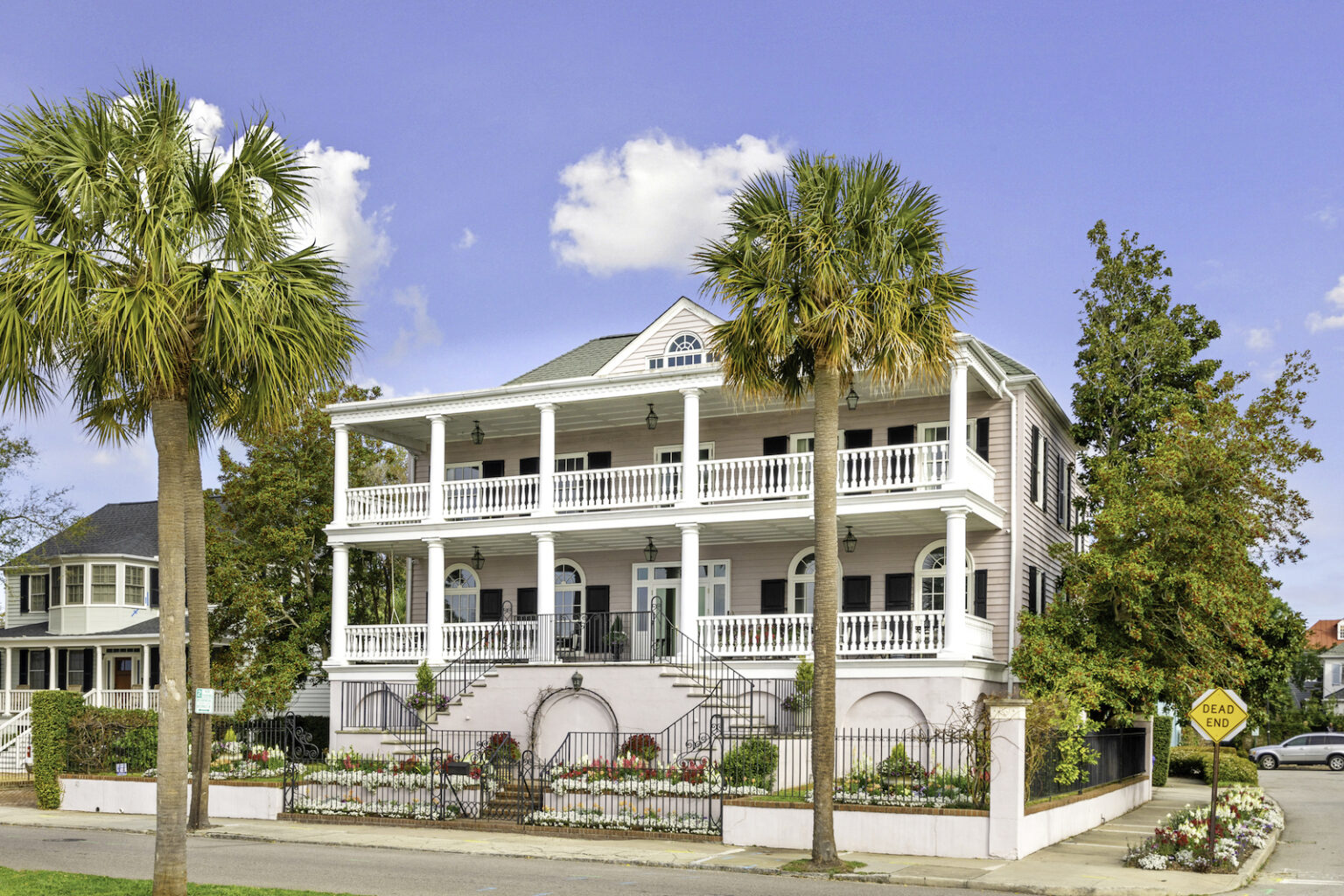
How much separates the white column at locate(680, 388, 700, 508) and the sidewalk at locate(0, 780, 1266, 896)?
841 cm

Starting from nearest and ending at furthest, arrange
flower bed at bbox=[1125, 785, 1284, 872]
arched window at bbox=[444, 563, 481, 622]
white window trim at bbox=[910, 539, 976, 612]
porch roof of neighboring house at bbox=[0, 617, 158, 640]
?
1. flower bed at bbox=[1125, 785, 1284, 872]
2. white window trim at bbox=[910, 539, 976, 612]
3. arched window at bbox=[444, 563, 481, 622]
4. porch roof of neighboring house at bbox=[0, 617, 158, 640]

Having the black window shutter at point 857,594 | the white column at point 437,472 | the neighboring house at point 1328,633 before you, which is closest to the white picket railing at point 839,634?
the black window shutter at point 857,594

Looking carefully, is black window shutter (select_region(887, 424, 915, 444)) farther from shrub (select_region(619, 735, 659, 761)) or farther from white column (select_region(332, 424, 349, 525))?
white column (select_region(332, 424, 349, 525))

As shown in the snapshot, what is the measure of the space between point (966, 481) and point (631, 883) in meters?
11.8

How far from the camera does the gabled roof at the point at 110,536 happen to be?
4234 centimetres

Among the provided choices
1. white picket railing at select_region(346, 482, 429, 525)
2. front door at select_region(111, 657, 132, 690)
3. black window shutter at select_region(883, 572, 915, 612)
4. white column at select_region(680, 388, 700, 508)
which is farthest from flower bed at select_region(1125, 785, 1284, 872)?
front door at select_region(111, 657, 132, 690)

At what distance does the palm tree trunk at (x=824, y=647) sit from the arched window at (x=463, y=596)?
16601mm

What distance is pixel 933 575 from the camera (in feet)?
89.8

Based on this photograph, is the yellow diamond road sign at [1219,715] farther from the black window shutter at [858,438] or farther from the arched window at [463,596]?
the arched window at [463,596]

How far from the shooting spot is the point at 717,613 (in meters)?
29.7

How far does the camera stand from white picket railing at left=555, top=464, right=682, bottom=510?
27.6 meters

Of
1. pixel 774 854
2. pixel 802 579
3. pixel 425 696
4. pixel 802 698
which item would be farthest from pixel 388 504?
pixel 774 854

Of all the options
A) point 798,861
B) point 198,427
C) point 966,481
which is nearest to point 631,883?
point 798,861

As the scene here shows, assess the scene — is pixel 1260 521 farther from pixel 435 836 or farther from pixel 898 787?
pixel 435 836
